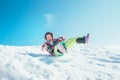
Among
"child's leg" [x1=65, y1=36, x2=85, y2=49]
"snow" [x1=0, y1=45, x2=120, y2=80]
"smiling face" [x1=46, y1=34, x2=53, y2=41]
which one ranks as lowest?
"snow" [x1=0, y1=45, x2=120, y2=80]

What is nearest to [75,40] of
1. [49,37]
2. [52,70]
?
[49,37]

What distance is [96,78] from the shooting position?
4.84 m

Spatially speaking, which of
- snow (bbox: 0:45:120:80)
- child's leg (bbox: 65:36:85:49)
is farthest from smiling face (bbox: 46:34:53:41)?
snow (bbox: 0:45:120:80)

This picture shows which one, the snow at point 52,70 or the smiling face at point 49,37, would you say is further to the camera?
the smiling face at point 49,37

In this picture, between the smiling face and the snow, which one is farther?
the smiling face

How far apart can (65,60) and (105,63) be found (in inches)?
46.9

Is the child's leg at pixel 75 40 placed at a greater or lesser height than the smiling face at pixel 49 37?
lesser

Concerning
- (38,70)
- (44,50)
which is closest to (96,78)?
(38,70)

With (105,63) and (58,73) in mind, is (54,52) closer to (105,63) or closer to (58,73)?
(105,63)

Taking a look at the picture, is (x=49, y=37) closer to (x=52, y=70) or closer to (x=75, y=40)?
(x=75, y=40)

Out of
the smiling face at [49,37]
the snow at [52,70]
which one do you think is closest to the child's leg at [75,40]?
the smiling face at [49,37]

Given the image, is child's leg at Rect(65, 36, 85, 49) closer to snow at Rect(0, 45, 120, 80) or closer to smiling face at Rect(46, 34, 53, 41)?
smiling face at Rect(46, 34, 53, 41)

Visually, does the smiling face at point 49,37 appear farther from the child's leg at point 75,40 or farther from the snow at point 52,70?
the snow at point 52,70

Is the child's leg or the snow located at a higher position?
the child's leg
